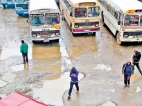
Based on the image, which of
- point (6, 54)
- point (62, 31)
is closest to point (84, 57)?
point (6, 54)

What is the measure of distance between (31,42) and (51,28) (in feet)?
7.36

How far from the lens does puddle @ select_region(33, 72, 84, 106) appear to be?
12.3 m

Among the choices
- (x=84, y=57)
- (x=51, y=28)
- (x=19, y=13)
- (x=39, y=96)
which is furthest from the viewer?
(x=19, y=13)

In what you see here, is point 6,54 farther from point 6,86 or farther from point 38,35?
point 6,86

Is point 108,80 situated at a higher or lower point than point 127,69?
lower

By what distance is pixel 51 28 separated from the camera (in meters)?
19.7

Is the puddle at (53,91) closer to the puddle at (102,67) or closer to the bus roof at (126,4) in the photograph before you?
the puddle at (102,67)

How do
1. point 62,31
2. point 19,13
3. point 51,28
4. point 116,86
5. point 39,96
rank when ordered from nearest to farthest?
point 39,96 → point 116,86 → point 51,28 → point 62,31 → point 19,13

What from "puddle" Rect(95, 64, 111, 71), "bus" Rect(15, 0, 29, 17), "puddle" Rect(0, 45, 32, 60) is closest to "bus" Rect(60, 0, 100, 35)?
"puddle" Rect(0, 45, 32, 60)

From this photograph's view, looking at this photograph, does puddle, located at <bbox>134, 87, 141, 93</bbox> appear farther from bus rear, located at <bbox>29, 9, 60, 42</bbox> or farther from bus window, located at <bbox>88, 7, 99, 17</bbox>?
bus window, located at <bbox>88, 7, 99, 17</bbox>

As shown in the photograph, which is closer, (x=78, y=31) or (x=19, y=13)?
(x=78, y=31)

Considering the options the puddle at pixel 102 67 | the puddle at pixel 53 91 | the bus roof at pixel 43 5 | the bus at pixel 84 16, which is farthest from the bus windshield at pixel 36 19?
the puddle at pixel 53 91

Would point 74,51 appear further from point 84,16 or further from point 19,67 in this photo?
point 19,67

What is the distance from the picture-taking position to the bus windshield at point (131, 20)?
19.0m
